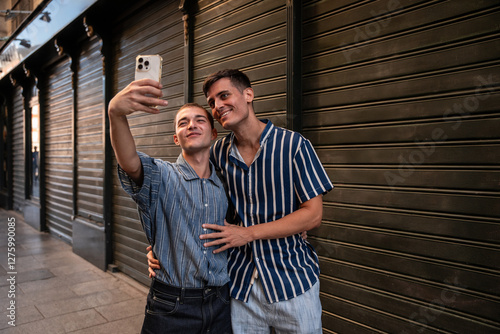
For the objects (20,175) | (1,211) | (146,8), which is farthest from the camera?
(1,211)

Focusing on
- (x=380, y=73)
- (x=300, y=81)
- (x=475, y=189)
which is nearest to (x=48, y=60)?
(x=300, y=81)

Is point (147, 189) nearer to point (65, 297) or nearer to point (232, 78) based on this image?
point (232, 78)

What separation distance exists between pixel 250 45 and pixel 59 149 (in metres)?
7.74

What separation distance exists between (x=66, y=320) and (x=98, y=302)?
64 cm

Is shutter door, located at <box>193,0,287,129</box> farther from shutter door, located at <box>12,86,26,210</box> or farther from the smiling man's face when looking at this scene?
shutter door, located at <box>12,86,26,210</box>

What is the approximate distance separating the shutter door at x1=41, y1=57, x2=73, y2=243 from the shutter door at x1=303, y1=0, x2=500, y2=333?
7.67 meters

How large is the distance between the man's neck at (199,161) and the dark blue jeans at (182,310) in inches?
24.7

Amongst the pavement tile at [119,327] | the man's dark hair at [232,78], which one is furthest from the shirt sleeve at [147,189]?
the pavement tile at [119,327]

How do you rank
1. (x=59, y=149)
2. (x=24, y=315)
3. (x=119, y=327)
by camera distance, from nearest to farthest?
(x=119, y=327), (x=24, y=315), (x=59, y=149)

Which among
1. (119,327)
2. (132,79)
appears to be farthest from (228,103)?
(132,79)

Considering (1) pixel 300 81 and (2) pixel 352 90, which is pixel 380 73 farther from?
(1) pixel 300 81

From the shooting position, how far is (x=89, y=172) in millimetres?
7992

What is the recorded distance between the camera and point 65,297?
548cm

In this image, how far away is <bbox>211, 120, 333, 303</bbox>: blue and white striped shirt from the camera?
6.49 feet
